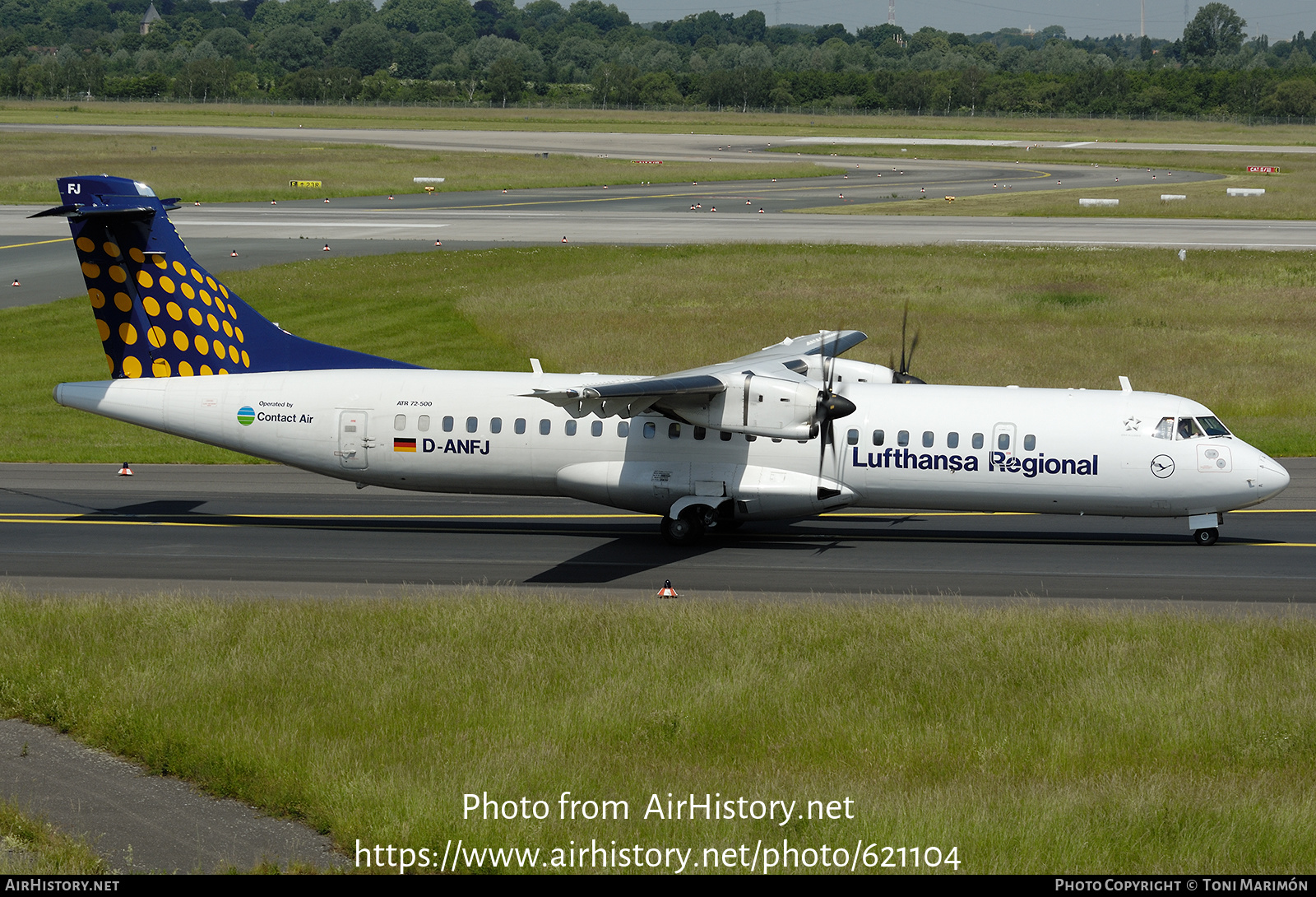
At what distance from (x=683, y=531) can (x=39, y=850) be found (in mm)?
14811

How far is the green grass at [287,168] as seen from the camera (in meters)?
88.2

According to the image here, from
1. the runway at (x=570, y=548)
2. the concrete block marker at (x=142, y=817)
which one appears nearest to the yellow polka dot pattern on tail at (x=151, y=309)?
the runway at (x=570, y=548)

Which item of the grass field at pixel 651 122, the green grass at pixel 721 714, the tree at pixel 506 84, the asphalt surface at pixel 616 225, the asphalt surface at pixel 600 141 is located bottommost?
the green grass at pixel 721 714

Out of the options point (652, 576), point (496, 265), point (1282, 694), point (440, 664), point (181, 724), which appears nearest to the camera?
point (181, 724)

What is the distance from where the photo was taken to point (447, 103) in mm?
194000

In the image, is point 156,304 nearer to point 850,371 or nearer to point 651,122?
point 850,371

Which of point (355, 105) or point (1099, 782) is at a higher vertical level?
point (355, 105)

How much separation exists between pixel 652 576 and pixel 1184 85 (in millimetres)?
189884

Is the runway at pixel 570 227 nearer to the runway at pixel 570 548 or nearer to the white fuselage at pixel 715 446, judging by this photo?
the runway at pixel 570 548

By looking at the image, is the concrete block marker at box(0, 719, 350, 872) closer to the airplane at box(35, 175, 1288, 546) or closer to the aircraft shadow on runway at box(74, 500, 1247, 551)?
the airplane at box(35, 175, 1288, 546)

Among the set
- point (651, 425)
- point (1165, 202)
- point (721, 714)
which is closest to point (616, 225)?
point (1165, 202)

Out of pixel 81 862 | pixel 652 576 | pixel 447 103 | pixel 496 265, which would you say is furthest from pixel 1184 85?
pixel 81 862

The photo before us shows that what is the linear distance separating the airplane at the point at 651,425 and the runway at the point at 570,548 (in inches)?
39.7
